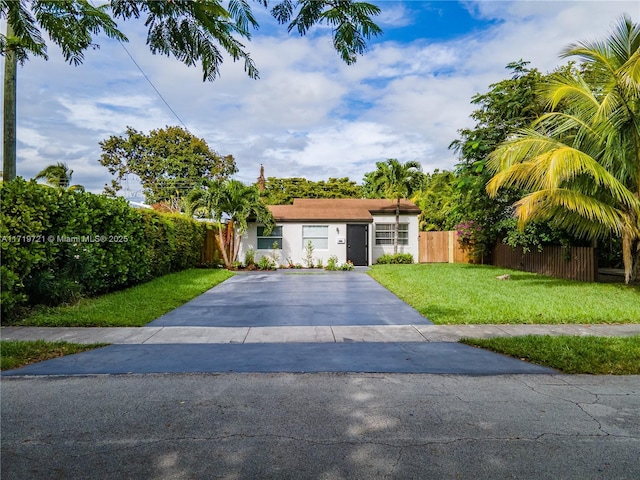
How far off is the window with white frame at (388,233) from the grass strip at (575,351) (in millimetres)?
15007

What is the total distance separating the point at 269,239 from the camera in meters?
19.4

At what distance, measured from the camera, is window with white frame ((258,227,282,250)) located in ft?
63.2

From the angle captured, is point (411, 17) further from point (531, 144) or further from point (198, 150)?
point (198, 150)

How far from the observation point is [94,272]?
27.9 ft

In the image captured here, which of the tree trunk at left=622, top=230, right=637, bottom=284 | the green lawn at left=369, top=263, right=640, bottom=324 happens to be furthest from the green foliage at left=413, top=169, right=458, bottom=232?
the tree trunk at left=622, top=230, right=637, bottom=284

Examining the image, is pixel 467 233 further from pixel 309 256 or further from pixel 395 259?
pixel 309 256

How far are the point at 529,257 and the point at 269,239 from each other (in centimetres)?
1153

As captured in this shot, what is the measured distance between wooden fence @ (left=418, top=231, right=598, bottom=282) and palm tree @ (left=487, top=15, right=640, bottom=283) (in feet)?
5.04

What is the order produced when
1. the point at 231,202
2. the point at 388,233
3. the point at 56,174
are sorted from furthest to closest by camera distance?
the point at 388,233 → the point at 56,174 → the point at 231,202

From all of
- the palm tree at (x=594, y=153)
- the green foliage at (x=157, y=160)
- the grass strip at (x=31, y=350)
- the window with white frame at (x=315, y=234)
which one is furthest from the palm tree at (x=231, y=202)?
the green foliage at (x=157, y=160)

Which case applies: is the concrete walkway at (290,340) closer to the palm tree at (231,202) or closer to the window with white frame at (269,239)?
the palm tree at (231,202)

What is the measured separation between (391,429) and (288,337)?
3.15m

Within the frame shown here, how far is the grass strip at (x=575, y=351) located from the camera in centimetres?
443

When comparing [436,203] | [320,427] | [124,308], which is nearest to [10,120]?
[124,308]
